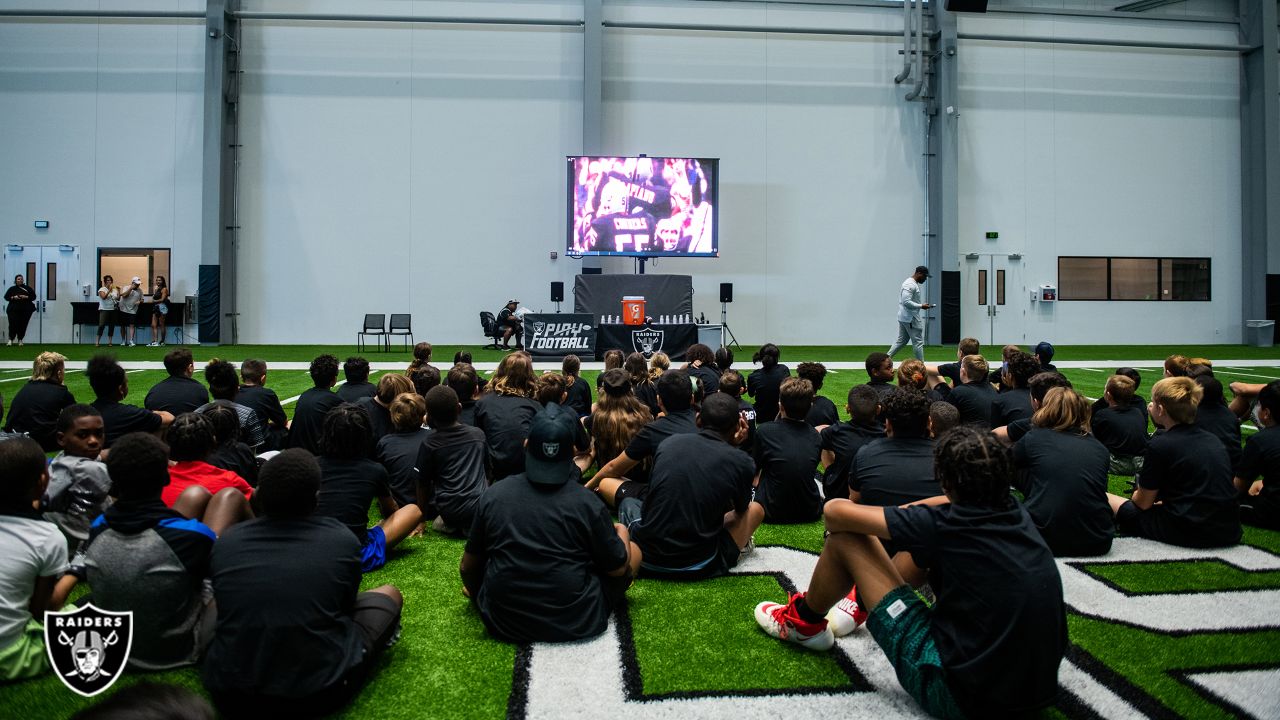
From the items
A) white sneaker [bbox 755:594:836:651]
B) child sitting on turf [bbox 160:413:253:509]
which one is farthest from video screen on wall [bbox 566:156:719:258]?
white sneaker [bbox 755:594:836:651]

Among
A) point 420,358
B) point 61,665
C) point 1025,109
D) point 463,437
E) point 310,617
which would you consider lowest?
point 61,665

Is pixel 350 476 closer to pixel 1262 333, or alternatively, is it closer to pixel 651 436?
pixel 651 436

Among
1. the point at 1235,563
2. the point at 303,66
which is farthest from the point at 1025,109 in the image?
the point at 1235,563

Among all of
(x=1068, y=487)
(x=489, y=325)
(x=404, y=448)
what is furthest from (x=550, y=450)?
(x=489, y=325)

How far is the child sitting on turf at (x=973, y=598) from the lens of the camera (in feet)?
7.32

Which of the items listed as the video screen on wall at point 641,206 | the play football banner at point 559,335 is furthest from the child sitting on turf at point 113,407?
the video screen on wall at point 641,206

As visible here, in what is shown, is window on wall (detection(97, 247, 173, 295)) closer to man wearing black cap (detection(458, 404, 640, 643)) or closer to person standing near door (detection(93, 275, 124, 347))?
person standing near door (detection(93, 275, 124, 347))

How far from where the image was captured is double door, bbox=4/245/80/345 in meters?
18.8

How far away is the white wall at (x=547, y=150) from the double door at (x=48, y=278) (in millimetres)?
450

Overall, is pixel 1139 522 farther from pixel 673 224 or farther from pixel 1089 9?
pixel 1089 9

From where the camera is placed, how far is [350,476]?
3.60 meters

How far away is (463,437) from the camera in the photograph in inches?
172

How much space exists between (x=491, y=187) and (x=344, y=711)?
18.0m

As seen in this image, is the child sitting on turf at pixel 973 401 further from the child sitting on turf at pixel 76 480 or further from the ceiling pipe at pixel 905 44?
the ceiling pipe at pixel 905 44
